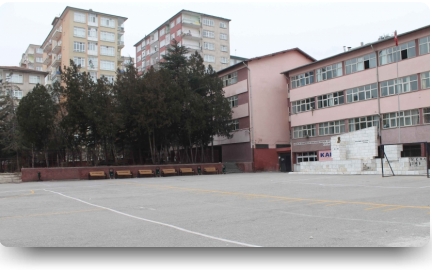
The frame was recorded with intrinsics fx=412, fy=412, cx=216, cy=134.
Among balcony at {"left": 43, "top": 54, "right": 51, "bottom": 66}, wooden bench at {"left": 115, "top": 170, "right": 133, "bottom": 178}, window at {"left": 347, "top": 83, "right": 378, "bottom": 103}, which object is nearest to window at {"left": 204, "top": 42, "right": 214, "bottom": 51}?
balcony at {"left": 43, "top": 54, "right": 51, "bottom": 66}

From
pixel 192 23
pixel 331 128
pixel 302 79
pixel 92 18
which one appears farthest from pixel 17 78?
pixel 331 128

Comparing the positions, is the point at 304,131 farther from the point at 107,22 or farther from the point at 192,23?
the point at 107,22

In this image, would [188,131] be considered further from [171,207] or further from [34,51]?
[34,51]

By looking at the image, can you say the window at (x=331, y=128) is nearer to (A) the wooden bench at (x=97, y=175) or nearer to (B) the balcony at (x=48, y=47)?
(A) the wooden bench at (x=97, y=175)

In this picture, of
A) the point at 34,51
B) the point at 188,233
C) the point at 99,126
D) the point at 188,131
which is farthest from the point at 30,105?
the point at 34,51

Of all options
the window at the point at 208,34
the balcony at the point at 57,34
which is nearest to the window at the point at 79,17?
the balcony at the point at 57,34

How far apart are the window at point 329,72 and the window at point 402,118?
726 cm

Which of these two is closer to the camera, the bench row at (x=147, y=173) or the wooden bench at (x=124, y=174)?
the bench row at (x=147, y=173)

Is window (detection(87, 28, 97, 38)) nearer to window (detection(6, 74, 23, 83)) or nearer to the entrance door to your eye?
window (detection(6, 74, 23, 83))

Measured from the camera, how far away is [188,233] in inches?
330

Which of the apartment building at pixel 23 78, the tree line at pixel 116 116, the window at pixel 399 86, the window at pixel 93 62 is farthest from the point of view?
the window at pixel 93 62

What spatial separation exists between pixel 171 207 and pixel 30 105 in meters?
27.2

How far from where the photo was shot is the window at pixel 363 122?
38.2 meters

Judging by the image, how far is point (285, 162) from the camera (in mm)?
48344
